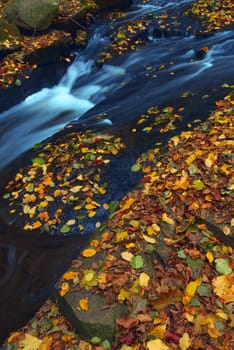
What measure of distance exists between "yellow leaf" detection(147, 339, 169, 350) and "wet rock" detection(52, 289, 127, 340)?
41cm

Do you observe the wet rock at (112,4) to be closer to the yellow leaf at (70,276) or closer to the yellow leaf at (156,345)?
the yellow leaf at (70,276)

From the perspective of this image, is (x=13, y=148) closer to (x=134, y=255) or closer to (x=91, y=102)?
(x=91, y=102)

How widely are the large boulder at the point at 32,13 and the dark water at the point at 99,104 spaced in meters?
1.56

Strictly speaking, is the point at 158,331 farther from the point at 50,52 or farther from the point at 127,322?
the point at 50,52

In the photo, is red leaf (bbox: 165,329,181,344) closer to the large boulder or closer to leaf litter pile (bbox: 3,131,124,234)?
leaf litter pile (bbox: 3,131,124,234)

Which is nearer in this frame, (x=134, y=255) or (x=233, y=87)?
(x=134, y=255)

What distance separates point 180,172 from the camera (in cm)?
533

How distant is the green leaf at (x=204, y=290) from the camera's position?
12.5 feet

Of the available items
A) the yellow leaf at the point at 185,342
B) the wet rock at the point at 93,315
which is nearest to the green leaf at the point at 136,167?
the wet rock at the point at 93,315

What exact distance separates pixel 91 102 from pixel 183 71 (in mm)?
2576

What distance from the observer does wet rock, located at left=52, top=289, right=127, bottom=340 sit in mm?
3766

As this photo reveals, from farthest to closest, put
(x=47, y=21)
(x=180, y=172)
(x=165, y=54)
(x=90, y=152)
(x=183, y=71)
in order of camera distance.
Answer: (x=47, y=21) < (x=165, y=54) < (x=183, y=71) < (x=90, y=152) < (x=180, y=172)

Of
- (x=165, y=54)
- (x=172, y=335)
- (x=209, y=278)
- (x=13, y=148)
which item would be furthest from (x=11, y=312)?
(x=165, y=54)

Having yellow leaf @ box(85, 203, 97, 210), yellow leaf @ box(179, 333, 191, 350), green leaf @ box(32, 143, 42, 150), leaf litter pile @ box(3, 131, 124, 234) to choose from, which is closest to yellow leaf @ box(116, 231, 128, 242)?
leaf litter pile @ box(3, 131, 124, 234)
